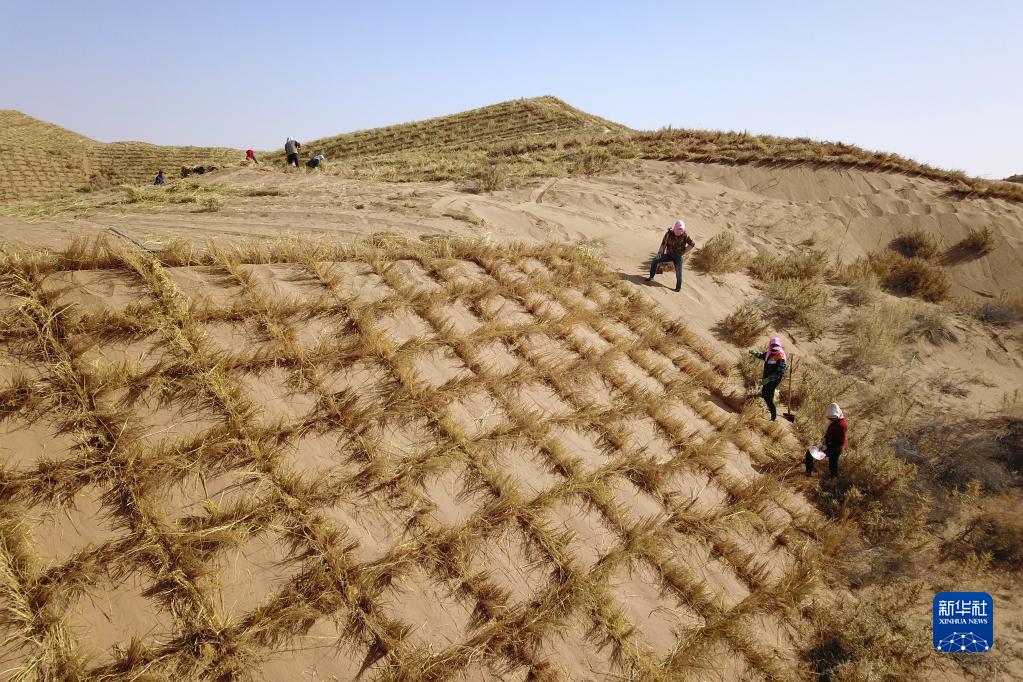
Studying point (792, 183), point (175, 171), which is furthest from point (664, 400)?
point (175, 171)

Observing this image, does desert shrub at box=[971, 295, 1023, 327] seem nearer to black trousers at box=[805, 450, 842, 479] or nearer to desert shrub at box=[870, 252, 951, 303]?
desert shrub at box=[870, 252, 951, 303]

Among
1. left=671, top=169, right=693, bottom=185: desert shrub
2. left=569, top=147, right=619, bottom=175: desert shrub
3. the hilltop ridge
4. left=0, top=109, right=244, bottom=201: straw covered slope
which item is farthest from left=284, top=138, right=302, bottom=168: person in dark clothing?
left=671, top=169, right=693, bottom=185: desert shrub

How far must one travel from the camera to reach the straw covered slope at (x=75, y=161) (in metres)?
21.9

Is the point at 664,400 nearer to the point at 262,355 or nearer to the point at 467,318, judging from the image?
the point at 467,318

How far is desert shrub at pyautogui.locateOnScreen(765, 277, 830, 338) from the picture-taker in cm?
911

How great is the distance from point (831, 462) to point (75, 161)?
104ft

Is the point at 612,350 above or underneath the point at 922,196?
underneath

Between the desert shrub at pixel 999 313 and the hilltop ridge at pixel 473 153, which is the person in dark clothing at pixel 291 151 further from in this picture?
the desert shrub at pixel 999 313

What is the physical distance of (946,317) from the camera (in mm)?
9500

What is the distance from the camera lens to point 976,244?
1219 centimetres

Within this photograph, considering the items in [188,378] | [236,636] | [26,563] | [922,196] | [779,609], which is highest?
[922,196]

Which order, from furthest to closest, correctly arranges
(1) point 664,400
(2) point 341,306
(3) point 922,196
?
(3) point 922,196, (1) point 664,400, (2) point 341,306

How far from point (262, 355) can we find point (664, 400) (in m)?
4.41

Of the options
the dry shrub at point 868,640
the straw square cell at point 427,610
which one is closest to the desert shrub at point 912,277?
the dry shrub at point 868,640
